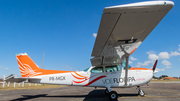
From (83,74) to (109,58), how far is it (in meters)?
1.87

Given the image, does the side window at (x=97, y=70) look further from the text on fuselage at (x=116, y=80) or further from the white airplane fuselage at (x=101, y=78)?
the text on fuselage at (x=116, y=80)

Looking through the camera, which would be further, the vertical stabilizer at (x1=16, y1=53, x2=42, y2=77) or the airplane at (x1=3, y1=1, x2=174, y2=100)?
the vertical stabilizer at (x1=16, y1=53, x2=42, y2=77)

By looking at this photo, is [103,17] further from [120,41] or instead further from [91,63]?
[91,63]

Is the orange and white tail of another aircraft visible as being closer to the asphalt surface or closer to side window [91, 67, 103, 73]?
the asphalt surface

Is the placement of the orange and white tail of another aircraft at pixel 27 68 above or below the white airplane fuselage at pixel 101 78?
above

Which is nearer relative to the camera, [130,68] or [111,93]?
[111,93]

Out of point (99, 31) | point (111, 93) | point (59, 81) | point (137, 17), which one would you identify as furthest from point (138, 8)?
point (59, 81)

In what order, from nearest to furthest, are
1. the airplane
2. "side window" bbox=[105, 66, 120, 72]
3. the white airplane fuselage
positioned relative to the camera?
the airplane
the white airplane fuselage
"side window" bbox=[105, 66, 120, 72]

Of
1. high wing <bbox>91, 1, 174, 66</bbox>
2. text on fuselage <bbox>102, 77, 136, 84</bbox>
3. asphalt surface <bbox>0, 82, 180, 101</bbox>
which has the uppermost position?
high wing <bbox>91, 1, 174, 66</bbox>

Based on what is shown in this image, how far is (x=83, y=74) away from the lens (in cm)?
666

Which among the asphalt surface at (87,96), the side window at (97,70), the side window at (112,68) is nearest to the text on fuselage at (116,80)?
the side window at (112,68)

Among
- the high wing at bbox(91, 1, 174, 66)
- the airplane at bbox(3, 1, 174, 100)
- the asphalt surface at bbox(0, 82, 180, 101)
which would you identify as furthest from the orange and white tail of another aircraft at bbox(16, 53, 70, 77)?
the high wing at bbox(91, 1, 174, 66)

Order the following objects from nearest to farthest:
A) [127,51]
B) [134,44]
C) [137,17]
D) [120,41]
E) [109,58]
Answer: [137,17] → [120,41] → [134,44] → [127,51] → [109,58]

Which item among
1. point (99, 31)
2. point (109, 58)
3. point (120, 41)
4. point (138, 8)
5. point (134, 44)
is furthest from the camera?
point (109, 58)
